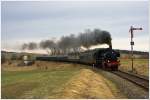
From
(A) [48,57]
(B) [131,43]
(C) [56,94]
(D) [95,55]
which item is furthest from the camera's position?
(A) [48,57]

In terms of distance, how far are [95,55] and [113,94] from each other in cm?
2641

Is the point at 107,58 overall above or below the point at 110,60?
above

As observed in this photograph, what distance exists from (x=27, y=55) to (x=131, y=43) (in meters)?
50.5

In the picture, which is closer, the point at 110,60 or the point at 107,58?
the point at 107,58

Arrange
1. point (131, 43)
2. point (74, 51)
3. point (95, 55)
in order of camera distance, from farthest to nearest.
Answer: point (74, 51), point (95, 55), point (131, 43)

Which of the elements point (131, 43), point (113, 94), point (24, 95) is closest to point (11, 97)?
point (24, 95)

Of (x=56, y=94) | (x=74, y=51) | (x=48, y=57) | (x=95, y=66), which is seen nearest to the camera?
(x=56, y=94)

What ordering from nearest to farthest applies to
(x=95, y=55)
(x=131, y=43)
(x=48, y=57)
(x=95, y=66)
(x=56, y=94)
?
(x=56, y=94), (x=131, y=43), (x=95, y=55), (x=95, y=66), (x=48, y=57)

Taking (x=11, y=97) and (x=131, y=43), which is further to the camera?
(x=131, y=43)

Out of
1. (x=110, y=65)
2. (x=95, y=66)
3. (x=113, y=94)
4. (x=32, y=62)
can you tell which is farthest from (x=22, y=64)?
(x=113, y=94)

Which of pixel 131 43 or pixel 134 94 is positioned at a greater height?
pixel 131 43

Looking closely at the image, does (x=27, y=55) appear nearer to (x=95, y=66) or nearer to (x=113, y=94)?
(x=95, y=66)

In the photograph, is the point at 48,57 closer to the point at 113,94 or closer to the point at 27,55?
the point at 27,55

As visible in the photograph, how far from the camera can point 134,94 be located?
78.1 ft
